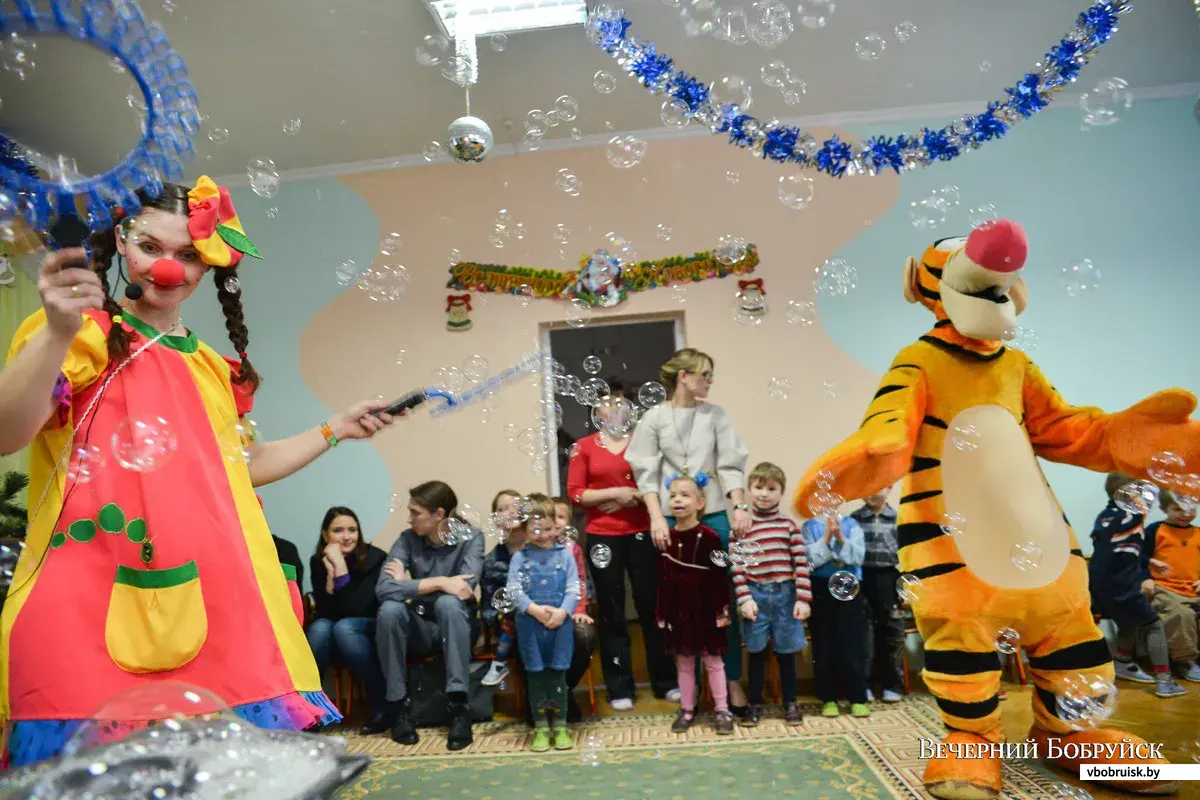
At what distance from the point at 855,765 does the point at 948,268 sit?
4.92 ft

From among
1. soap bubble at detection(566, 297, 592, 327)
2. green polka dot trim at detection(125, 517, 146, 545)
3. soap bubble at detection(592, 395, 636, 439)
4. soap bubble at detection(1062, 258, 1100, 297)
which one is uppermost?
soap bubble at detection(566, 297, 592, 327)

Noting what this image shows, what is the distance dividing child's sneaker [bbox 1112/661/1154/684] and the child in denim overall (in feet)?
7.62

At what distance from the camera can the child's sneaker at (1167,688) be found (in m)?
3.06

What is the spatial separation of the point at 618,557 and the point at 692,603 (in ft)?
1.64

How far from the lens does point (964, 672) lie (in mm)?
1887

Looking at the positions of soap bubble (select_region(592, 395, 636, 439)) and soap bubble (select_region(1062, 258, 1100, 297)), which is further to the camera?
soap bubble (select_region(592, 395, 636, 439))

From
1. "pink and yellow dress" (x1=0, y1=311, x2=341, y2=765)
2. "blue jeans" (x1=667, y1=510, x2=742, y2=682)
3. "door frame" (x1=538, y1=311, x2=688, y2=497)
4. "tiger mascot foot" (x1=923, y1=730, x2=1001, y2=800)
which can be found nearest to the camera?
"pink and yellow dress" (x1=0, y1=311, x2=341, y2=765)

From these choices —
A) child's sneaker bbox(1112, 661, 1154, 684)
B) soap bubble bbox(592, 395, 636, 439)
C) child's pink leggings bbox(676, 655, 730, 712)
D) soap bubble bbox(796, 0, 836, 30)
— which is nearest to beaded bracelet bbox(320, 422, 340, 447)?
soap bubble bbox(592, 395, 636, 439)

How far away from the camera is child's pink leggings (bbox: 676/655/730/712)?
2.96m

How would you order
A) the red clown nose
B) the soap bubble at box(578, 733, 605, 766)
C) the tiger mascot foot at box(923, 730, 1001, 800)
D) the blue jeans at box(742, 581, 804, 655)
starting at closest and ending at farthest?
the red clown nose → the tiger mascot foot at box(923, 730, 1001, 800) → the soap bubble at box(578, 733, 605, 766) → the blue jeans at box(742, 581, 804, 655)

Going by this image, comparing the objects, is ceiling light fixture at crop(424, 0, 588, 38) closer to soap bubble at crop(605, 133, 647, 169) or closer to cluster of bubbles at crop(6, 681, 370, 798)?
soap bubble at crop(605, 133, 647, 169)

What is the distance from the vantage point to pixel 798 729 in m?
2.87

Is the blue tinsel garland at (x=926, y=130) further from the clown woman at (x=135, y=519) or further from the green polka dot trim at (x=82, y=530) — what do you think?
the green polka dot trim at (x=82, y=530)

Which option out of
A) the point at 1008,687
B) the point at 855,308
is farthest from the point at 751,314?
the point at 1008,687
